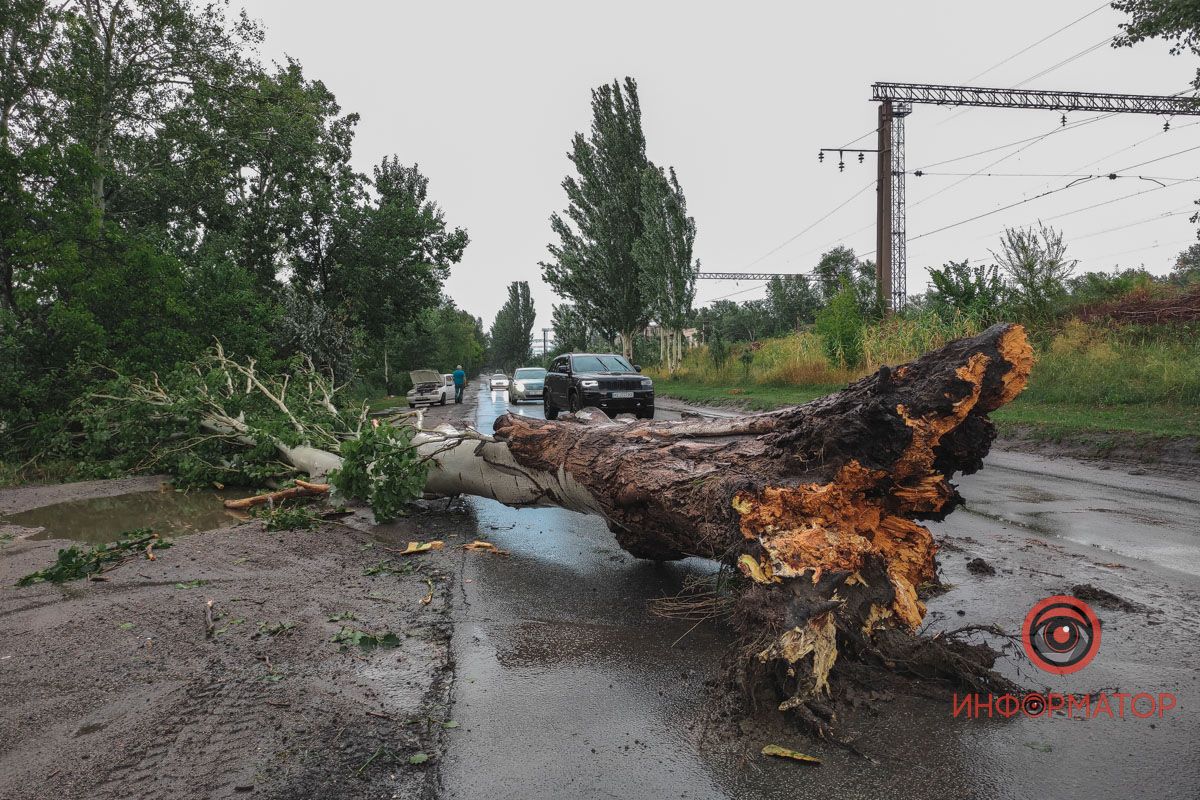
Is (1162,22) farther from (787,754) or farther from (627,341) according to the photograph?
(627,341)

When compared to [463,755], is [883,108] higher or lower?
higher

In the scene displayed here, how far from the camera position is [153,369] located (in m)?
11.4

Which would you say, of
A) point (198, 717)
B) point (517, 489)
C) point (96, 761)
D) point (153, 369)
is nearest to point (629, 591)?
point (517, 489)

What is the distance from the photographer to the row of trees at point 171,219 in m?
10.8

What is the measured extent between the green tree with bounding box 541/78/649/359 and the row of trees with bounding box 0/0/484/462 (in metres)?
10.4

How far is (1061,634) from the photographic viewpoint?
3424 millimetres

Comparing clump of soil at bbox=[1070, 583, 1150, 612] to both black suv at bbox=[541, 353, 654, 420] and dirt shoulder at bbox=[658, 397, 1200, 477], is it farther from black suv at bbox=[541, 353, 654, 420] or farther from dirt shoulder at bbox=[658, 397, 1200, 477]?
black suv at bbox=[541, 353, 654, 420]

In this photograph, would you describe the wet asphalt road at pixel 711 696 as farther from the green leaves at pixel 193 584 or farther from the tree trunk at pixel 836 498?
the green leaves at pixel 193 584

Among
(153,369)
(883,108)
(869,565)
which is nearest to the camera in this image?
(869,565)

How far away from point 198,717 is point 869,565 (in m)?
2.85

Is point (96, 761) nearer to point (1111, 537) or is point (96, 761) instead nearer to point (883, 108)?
point (1111, 537)

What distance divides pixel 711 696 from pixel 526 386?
24984mm

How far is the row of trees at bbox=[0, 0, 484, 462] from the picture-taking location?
10805 millimetres

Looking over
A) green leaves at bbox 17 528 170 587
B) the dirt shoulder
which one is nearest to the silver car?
the dirt shoulder
